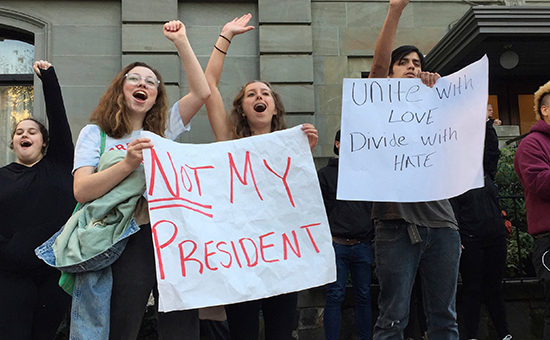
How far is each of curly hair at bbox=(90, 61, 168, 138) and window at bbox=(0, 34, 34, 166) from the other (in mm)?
6631

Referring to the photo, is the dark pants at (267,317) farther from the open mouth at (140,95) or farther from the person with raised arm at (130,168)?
the open mouth at (140,95)

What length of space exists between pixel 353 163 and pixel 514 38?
5.68 meters

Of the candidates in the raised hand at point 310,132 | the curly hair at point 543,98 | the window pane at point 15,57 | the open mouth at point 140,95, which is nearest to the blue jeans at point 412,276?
the raised hand at point 310,132

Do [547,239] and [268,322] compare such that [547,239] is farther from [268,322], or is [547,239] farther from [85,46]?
[85,46]

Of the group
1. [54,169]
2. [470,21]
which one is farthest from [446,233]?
[470,21]

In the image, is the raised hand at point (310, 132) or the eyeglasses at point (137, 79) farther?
the raised hand at point (310, 132)

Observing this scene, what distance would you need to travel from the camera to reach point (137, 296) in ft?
8.13

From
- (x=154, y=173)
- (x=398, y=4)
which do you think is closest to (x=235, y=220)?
(x=154, y=173)

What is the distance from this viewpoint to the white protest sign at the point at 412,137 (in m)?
3.00

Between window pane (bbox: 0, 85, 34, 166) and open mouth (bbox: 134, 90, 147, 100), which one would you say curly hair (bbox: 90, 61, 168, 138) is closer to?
open mouth (bbox: 134, 90, 147, 100)

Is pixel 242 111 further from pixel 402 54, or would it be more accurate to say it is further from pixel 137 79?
pixel 402 54

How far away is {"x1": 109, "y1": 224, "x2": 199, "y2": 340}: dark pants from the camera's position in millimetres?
2471

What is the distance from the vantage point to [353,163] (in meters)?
3.03

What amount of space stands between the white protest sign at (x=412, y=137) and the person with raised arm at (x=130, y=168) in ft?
3.04
